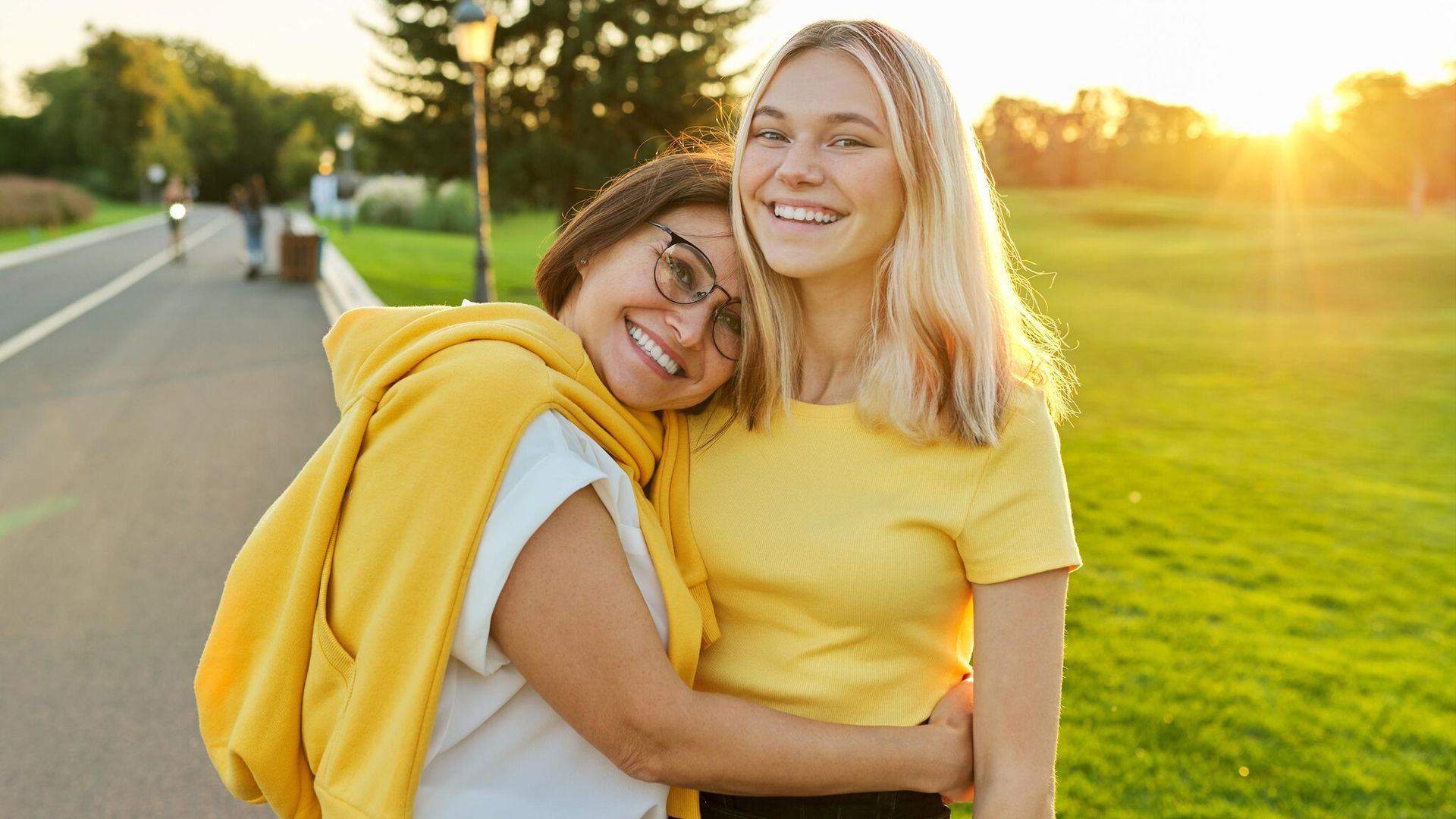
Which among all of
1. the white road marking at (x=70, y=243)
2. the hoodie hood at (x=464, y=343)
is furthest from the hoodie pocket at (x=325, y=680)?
the white road marking at (x=70, y=243)

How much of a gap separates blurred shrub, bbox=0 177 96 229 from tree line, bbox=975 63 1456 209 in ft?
101

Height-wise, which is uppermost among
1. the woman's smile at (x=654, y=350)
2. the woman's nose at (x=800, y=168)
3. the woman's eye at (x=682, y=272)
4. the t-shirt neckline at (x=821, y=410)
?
the woman's nose at (x=800, y=168)

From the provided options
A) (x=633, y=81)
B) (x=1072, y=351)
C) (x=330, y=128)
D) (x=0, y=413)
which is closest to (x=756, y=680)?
(x=0, y=413)

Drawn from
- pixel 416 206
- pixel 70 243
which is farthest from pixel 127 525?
pixel 416 206

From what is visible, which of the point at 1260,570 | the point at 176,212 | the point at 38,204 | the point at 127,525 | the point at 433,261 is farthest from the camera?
the point at 38,204

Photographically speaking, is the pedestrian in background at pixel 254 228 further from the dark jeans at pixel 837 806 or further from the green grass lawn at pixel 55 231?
the dark jeans at pixel 837 806

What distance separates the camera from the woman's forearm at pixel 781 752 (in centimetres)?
164

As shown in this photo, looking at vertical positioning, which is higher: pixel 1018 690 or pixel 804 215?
pixel 804 215

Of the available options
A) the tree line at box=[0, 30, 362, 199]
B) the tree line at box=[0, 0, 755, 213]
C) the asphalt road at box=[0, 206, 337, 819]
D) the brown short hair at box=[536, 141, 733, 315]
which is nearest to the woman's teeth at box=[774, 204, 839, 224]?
the brown short hair at box=[536, 141, 733, 315]

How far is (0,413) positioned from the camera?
9.66 meters

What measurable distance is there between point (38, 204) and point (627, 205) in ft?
142

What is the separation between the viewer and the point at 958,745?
6.21ft

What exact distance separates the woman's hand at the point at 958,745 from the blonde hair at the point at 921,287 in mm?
486

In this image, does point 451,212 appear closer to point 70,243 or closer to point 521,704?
point 70,243
